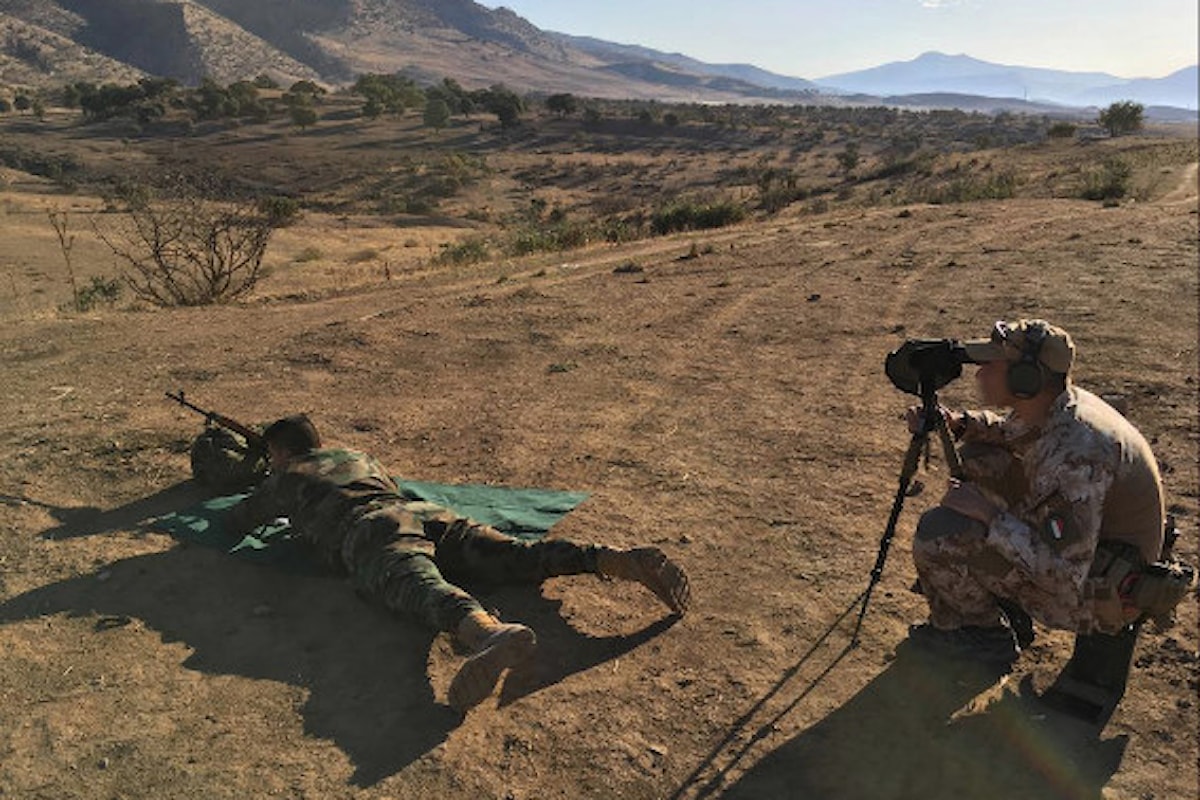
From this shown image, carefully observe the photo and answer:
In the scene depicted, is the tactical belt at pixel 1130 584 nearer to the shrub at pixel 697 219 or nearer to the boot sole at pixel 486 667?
the boot sole at pixel 486 667

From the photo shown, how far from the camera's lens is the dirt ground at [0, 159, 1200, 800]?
3422 millimetres

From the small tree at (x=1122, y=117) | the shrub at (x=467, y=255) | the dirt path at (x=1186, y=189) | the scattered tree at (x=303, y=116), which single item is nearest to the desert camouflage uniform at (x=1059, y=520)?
the shrub at (x=467, y=255)

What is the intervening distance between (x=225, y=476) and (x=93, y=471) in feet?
3.85

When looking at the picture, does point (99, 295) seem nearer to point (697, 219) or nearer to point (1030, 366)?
point (697, 219)

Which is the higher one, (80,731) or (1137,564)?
(1137,564)

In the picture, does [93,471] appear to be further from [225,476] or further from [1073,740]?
[1073,740]

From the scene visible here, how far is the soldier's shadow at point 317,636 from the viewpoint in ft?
12.0

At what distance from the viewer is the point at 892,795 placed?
3.21m

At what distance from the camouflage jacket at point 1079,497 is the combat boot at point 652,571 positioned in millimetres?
1542

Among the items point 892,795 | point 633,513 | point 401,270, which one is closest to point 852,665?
point 892,795

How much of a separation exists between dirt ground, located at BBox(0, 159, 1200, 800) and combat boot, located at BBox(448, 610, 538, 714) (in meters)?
0.22

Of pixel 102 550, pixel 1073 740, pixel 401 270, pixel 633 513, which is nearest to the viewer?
pixel 1073 740

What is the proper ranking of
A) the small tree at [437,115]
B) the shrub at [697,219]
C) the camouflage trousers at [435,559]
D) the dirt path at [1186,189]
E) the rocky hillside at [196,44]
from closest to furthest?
1. the camouflage trousers at [435,559]
2. the dirt path at [1186,189]
3. the shrub at [697,219]
4. the small tree at [437,115]
5. the rocky hillside at [196,44]

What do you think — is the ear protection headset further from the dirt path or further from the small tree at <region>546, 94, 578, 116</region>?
the small tree at <region>546, 94, 578, 116</region>
